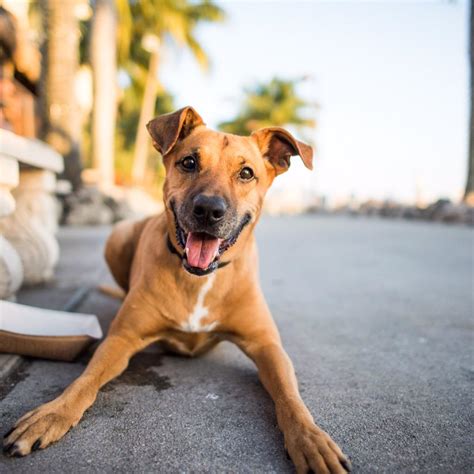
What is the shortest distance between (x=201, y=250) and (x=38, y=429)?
107 cm

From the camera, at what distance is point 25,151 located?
343 centimetres

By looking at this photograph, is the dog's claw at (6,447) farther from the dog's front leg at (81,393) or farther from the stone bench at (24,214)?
the stone bench at (24,214)

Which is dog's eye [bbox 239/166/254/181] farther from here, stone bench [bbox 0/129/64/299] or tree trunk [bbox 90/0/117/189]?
tree trunk [bbox 90/0/117/189]

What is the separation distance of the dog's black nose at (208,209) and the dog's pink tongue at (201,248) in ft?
0.46

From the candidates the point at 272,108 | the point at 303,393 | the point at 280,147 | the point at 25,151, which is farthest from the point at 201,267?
the point at 272,108

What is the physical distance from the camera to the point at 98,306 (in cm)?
342

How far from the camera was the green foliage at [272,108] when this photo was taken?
127 ft

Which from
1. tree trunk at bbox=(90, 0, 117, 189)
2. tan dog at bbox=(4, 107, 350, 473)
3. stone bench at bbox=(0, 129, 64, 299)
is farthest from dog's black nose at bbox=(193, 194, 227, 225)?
tree trunk at bbox=(90, 0, 117, 189)

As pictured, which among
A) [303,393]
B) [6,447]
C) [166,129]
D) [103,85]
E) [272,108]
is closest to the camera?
[6,447]

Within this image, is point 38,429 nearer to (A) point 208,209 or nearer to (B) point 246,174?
(A) point 208,209

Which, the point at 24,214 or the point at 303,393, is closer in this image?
the point at 303,393

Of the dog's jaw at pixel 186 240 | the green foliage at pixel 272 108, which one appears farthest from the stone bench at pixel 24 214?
the green foliage at pixel 272 108

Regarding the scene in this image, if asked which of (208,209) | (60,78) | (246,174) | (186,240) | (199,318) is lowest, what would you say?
(199,318)

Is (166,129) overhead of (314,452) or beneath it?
overhead
